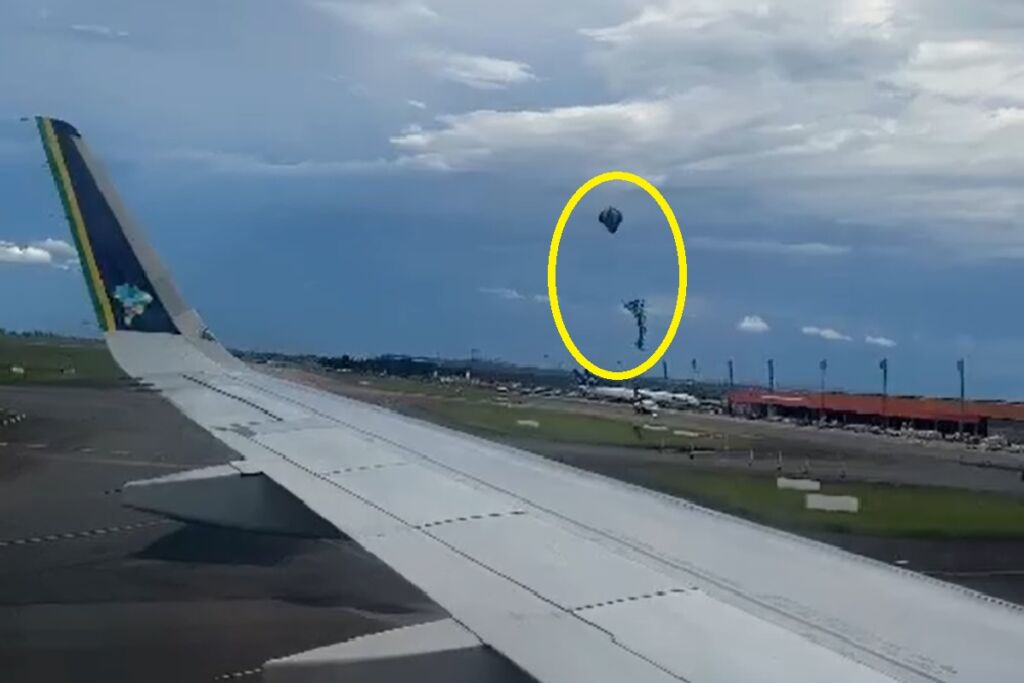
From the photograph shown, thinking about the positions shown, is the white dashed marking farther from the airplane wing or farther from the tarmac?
the airplane wing

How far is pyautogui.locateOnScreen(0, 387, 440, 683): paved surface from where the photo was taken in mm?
6895

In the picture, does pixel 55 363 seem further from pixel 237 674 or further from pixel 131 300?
pixel 237 674

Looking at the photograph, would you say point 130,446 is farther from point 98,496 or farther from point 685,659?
point 685,659

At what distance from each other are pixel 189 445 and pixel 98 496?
19.6 feet

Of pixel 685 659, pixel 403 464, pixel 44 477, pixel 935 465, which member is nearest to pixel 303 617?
pixel 403 464

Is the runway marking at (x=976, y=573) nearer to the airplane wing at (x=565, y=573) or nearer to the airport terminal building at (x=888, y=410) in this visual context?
the airplane wing at (x=565, y=573)

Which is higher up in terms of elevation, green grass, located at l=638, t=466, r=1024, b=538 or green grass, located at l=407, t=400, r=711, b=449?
green grass, located at l=407, t=400, r=711, b=449

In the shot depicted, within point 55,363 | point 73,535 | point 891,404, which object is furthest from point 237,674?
point 891,404

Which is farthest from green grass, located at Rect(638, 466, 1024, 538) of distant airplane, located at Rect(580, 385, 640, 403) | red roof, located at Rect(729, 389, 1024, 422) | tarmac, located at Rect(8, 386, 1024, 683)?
distant airplane, located at Rect(580, 385, 640, 403)

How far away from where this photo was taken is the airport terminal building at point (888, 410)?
143 ft

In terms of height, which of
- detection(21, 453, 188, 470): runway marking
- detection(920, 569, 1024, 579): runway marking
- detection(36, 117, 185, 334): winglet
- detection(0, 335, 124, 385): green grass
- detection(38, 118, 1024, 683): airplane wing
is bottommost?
detection(920, 569, 1024, 579): runway marking

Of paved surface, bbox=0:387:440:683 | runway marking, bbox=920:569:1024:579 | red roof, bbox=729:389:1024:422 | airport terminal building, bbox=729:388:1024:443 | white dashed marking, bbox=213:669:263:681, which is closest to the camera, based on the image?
white dashed marking, bbox=213:669:263:681

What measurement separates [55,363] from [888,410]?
32.4 metres

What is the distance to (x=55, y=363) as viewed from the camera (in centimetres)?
3953
